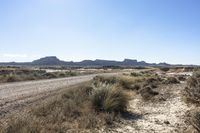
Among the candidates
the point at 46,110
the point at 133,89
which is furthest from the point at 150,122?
the point at 133,89

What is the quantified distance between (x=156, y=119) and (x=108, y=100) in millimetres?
2641

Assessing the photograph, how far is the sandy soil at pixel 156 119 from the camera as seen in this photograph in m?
12.1

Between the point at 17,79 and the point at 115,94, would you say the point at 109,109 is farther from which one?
the point at 17,79

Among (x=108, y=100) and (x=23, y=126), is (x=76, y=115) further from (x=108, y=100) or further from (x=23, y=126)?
(x=23, y=126)

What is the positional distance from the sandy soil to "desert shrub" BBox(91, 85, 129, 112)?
66 cm

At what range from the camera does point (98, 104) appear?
1577 cm

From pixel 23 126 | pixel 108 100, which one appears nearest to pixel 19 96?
pixel 108 100

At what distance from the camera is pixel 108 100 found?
15.5 m

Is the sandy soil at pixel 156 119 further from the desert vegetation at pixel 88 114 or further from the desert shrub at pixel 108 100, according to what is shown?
the desert shrub at pixel 108 100

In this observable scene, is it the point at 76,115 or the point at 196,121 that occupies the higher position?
the point at 196,121

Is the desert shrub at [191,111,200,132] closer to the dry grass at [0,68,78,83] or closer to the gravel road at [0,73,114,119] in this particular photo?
the gravel road at [0,73,114,119]

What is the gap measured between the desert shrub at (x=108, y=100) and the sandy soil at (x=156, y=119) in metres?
0.66

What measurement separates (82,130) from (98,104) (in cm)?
456

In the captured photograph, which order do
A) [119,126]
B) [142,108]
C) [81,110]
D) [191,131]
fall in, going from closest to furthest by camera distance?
[191,131] < [119,126] < [81,110] < [142,108]
